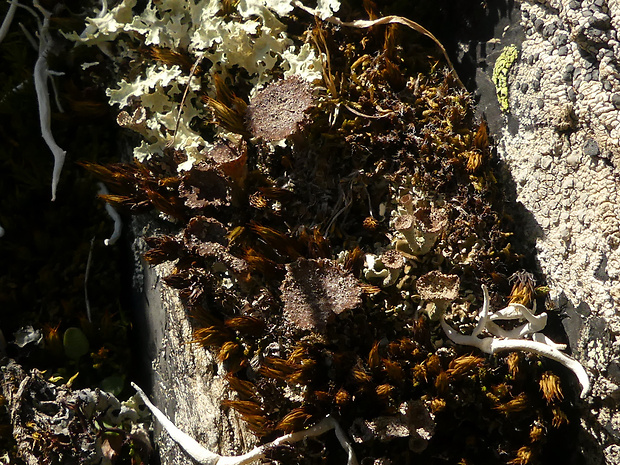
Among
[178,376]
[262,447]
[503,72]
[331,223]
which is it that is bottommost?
[178,376]

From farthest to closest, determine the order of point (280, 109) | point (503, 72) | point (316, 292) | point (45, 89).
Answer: point (45, 89)
point (503, 72)
point (280, 109)
point (316, 292)

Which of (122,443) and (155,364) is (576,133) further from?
(122,443)

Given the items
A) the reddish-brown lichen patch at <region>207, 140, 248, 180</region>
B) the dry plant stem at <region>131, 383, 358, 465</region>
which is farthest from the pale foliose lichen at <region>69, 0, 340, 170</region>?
the dry plant stem at <region>131, 383, 358, 465</region>

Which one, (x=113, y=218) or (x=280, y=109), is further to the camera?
(x=113, y=218)

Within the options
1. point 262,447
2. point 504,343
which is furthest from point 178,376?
point 504,343

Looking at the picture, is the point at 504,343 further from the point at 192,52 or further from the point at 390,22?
the point at 192,52

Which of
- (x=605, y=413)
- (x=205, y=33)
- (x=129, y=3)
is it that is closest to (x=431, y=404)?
(x=605, y=413)
